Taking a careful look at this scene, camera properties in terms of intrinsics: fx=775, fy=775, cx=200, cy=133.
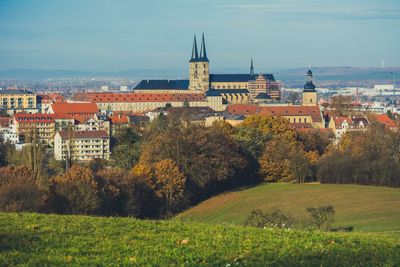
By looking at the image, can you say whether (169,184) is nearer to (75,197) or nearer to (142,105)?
(75,197)

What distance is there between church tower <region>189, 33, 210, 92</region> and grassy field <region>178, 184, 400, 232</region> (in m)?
102

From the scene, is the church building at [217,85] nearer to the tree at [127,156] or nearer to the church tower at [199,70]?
the church tower at [199,70]

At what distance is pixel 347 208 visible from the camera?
122 ft

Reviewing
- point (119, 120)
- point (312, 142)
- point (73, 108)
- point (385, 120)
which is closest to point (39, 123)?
point (119, 120)

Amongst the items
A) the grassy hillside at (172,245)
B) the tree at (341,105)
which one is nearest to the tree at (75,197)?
the grassy hillside at (172,245)

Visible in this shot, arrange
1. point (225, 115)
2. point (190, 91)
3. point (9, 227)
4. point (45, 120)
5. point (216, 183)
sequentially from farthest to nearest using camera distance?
1. point (190, 91)
2. point (225, 115)
3. point (45, 120)
4. point (216, 183)
5. point (9, 227)

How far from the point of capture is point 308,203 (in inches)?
1559

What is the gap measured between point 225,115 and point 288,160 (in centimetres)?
5444

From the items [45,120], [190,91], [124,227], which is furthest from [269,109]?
[124,227]

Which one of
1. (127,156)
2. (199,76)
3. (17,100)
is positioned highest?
(199,76)

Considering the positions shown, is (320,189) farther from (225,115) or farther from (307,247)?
(225,115)

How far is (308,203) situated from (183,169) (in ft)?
30.6

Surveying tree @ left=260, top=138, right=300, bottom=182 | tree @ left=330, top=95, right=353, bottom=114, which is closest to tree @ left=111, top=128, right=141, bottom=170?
tree @ left=260, top=138, right=300, bottom=182

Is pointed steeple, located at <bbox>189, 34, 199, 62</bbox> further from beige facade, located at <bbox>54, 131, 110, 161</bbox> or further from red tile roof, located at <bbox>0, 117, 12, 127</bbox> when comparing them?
beige facade, located at <bbox>54, 131, 110, 161</bbox>
